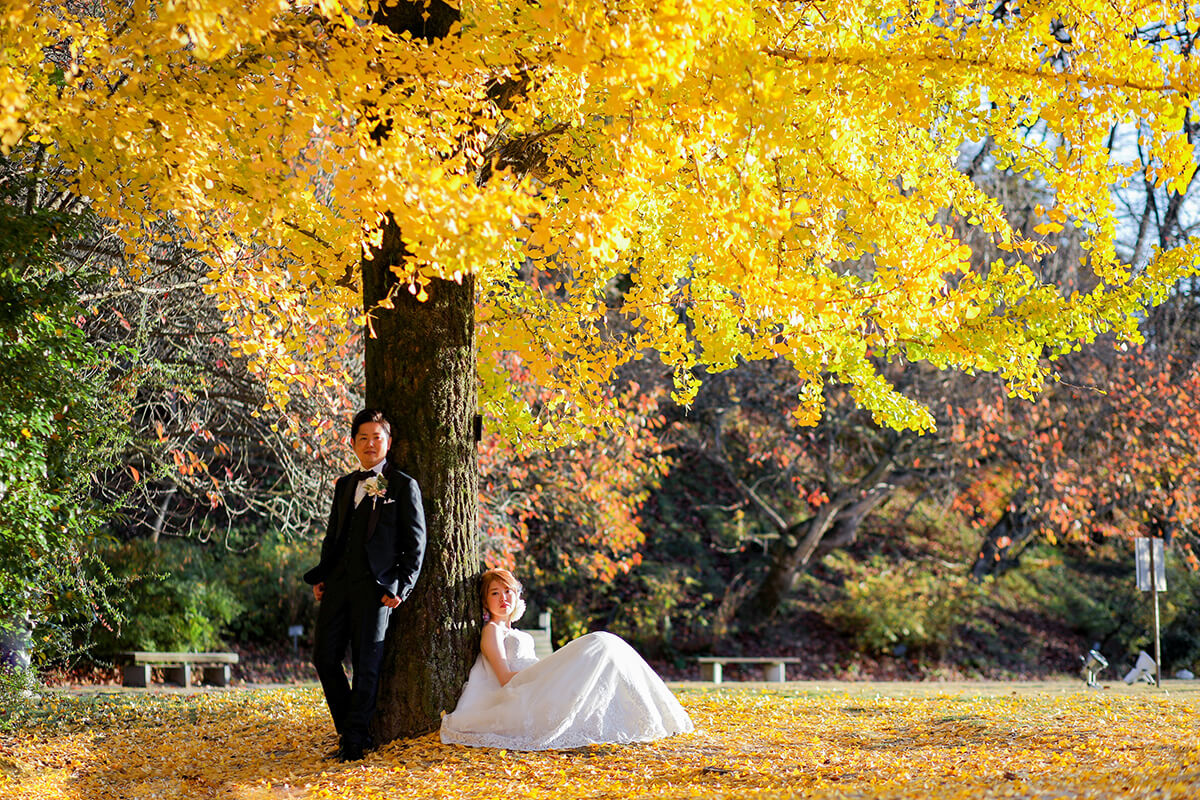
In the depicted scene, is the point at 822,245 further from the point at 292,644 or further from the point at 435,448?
the point at 292,644

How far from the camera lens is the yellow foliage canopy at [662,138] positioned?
4.64 meters

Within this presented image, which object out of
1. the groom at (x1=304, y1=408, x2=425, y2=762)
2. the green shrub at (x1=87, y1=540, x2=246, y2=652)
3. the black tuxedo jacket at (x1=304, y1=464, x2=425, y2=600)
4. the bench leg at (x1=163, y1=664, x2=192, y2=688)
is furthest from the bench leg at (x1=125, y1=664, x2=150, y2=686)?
the black tuxedo jacket at (x1=304, y1=464, x2=425, y2=600)

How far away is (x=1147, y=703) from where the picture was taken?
7891 millimetres

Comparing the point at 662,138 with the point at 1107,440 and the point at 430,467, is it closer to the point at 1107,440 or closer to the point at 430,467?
the point at 430,467

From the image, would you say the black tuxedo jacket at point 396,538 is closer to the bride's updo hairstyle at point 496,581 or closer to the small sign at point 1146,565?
the bride's updo hairstyle at point 496,581

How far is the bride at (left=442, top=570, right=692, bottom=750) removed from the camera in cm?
576

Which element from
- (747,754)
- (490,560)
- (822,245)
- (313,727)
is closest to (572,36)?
(822,245)

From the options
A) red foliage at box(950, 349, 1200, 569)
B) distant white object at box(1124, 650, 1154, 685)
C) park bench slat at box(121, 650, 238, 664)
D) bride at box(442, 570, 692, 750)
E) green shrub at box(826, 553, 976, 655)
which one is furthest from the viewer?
green shrub at box(826, 553, 976, 655)

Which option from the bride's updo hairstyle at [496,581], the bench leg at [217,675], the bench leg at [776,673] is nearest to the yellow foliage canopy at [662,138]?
the bride's updo hairstyle at [496,581]

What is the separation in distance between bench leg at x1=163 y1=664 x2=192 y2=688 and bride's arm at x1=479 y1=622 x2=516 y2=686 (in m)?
5.84

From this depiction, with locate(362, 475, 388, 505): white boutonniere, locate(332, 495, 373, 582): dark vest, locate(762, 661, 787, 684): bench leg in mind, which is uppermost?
Result: locate(362, 475, 388, 505): white boutonniere

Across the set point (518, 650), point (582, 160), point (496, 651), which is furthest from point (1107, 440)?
point (496, 651)

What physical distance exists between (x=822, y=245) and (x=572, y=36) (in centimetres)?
239

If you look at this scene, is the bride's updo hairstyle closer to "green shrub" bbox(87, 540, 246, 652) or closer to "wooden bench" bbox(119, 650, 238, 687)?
"wooden bench" bbox(119, 650, 238, 687)
